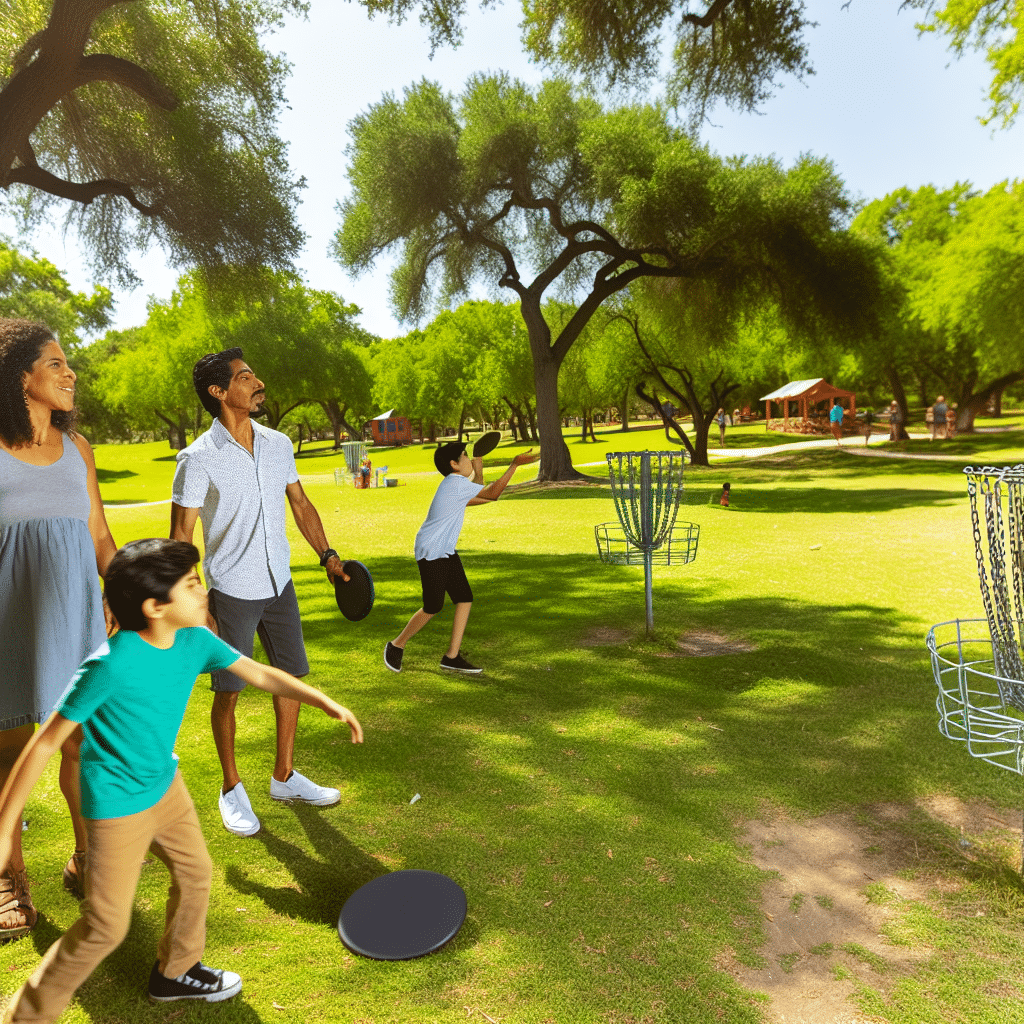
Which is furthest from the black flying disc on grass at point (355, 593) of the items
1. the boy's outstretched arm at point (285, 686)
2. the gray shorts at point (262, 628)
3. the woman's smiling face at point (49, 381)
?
the woman's smiling face at point (49, 381)

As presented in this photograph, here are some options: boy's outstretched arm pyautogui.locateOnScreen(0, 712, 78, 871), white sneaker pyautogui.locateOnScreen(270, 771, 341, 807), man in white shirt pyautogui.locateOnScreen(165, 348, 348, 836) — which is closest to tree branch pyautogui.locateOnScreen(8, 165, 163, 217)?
man in white shirt pyautogui.locateOnScreen(165, 348, 348, 836)

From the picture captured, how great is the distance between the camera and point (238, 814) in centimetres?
393

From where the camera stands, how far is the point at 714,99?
12641mm

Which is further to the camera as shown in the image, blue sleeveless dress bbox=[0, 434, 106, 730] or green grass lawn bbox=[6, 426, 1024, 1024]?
blue sleeveless dress bbox=[0, 434, 106, 730]

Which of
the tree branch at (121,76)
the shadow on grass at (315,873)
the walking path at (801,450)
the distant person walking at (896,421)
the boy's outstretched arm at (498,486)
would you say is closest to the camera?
the shadow on grass at (315,873)

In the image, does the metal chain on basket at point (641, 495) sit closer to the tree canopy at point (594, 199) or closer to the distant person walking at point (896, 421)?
the tree canopy at point (594, 199)

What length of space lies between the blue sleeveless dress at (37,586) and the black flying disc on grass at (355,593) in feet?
4.37

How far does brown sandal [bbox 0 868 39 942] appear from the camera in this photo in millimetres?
3121

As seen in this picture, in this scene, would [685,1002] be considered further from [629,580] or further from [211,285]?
[211,285]

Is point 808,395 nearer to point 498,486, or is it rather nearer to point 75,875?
point 498,486

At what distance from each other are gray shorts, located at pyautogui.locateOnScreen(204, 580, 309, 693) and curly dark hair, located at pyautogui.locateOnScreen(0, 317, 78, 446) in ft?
3.72

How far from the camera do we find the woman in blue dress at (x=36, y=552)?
302cm

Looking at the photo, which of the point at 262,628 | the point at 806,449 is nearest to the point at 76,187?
the point at 262,628

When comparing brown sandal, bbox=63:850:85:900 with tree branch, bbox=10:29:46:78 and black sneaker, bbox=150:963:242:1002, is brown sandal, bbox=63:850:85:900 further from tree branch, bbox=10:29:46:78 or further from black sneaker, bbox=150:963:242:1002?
tree branch, bbox=10:29:46:78
